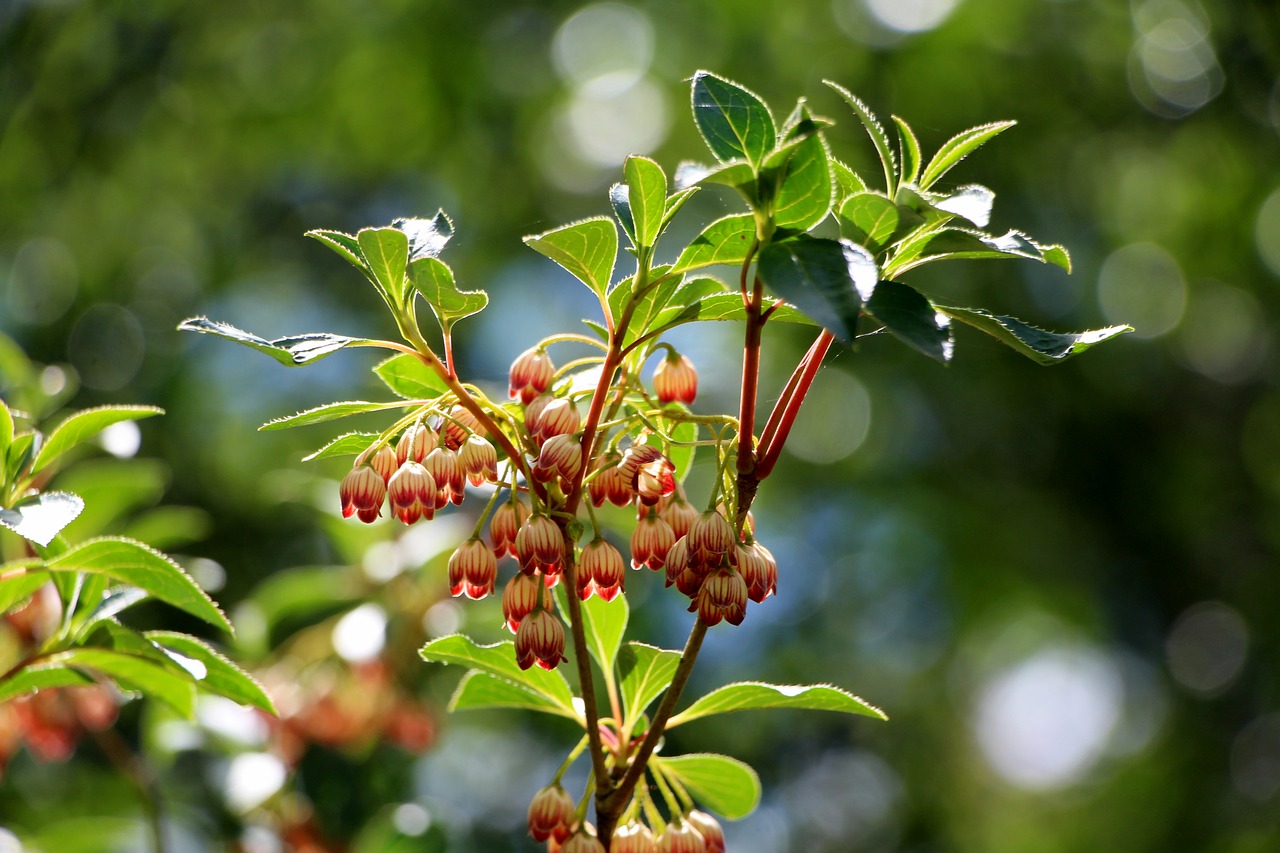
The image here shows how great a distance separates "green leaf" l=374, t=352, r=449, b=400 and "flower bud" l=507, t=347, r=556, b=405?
0.53ft

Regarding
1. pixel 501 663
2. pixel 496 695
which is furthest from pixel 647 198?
pixel 496 695

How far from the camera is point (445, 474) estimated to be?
145 centimetres

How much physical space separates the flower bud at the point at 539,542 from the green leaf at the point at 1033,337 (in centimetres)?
56

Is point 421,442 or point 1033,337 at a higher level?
point 1033,337

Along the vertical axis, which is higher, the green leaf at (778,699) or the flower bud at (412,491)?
the flower bud at (412,491)

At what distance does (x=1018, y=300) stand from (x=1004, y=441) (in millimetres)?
1565

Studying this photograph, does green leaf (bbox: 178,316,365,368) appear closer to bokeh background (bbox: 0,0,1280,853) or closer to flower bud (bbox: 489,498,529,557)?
flower bud (bbox: 489,498,529,557)

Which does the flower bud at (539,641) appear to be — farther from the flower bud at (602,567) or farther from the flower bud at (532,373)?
the flower bud at (532,373)

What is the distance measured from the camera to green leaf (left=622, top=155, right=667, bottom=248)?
135 centimetres

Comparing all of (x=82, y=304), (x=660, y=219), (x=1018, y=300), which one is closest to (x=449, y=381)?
(x=660, y=219)

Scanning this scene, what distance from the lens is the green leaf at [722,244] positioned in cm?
129

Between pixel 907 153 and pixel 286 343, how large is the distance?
35.0 inches

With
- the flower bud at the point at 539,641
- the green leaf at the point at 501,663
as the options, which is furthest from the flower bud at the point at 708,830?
the flower bud at the point at 539,641

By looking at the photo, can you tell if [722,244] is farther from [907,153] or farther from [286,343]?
[286,343]
